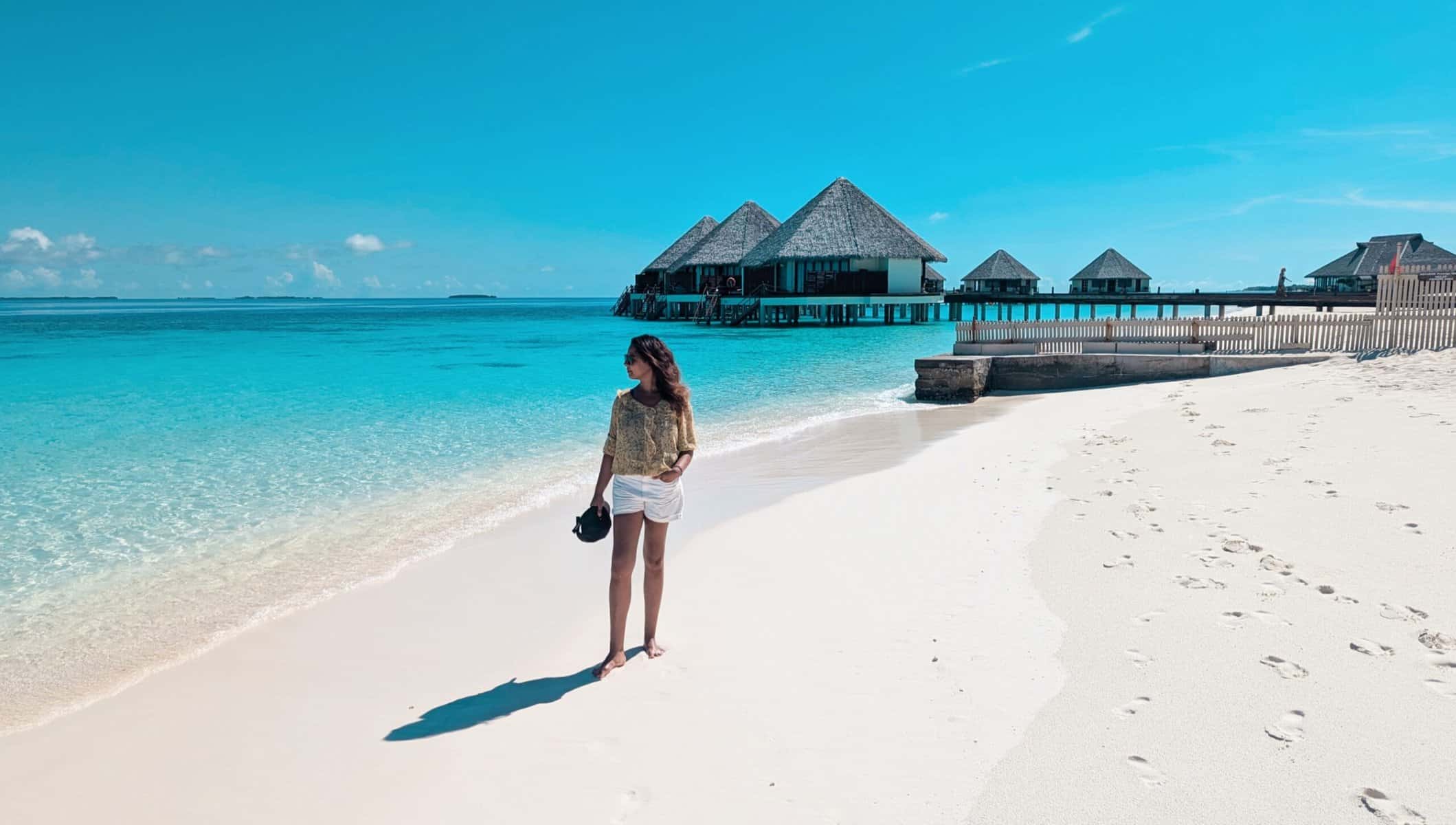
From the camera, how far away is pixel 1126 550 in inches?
203

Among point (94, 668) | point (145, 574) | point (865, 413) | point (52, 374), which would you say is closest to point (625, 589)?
point (94, 668)

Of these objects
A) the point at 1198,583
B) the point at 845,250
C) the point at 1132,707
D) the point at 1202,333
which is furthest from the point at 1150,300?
the point at 1132,707

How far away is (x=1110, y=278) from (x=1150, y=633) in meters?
51.7

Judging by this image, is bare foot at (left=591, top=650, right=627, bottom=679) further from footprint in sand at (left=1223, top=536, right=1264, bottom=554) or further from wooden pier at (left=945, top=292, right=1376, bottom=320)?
wooden pier at (left=945, top=292, right=1376, bottom=320)

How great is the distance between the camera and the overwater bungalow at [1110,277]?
50188 millimetres

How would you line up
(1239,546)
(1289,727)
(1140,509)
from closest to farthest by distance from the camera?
(1289,727)
(1239,546)
(1140,509)

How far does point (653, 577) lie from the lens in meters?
4.04

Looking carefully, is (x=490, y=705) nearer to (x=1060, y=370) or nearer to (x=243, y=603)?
(x=243, y=603)

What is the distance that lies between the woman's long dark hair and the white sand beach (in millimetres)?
1271

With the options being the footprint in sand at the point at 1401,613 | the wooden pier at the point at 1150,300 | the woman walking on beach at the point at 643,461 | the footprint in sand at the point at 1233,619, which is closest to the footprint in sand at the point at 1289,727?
the footprint in sand at the point at 1233,619

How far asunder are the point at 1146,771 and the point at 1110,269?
53.0m

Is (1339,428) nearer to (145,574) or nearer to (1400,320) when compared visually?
(1400,320)

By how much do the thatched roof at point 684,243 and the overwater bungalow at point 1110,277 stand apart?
23.7m

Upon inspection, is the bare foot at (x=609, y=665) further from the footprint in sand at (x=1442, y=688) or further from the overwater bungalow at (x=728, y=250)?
the overwater bungalow at (x=728, y=250)
